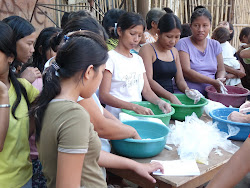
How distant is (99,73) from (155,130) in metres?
0.82

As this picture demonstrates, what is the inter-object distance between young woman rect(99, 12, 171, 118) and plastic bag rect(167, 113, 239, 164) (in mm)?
318

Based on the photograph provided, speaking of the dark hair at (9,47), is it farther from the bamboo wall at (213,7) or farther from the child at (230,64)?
the bamboo wall at (213,7)

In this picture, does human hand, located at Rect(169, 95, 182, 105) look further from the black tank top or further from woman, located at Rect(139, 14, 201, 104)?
the black tank top

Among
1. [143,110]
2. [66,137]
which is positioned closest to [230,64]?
[143,110]

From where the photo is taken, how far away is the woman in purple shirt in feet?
10.8

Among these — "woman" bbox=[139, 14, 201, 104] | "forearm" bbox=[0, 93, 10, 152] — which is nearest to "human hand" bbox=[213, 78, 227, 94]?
"woman" bbox=[139, 14, 201, 104]

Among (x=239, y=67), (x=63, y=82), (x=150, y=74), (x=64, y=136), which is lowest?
(x=239, y=67)

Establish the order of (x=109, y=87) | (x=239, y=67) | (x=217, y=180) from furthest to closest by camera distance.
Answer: (x=239, y=67), (x=109, y=87), (x=217, y=180)

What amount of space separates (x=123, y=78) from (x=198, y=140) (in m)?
0.89

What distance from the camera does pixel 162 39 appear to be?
9.64 ft

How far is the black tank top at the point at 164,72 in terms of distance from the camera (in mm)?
2943

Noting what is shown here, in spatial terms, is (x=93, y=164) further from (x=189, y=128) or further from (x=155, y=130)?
(x=189, y=128)

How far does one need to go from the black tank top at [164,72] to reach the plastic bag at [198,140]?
0.94 metres

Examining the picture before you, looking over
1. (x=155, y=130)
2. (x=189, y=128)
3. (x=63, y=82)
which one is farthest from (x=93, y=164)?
(x=189, y=128)
